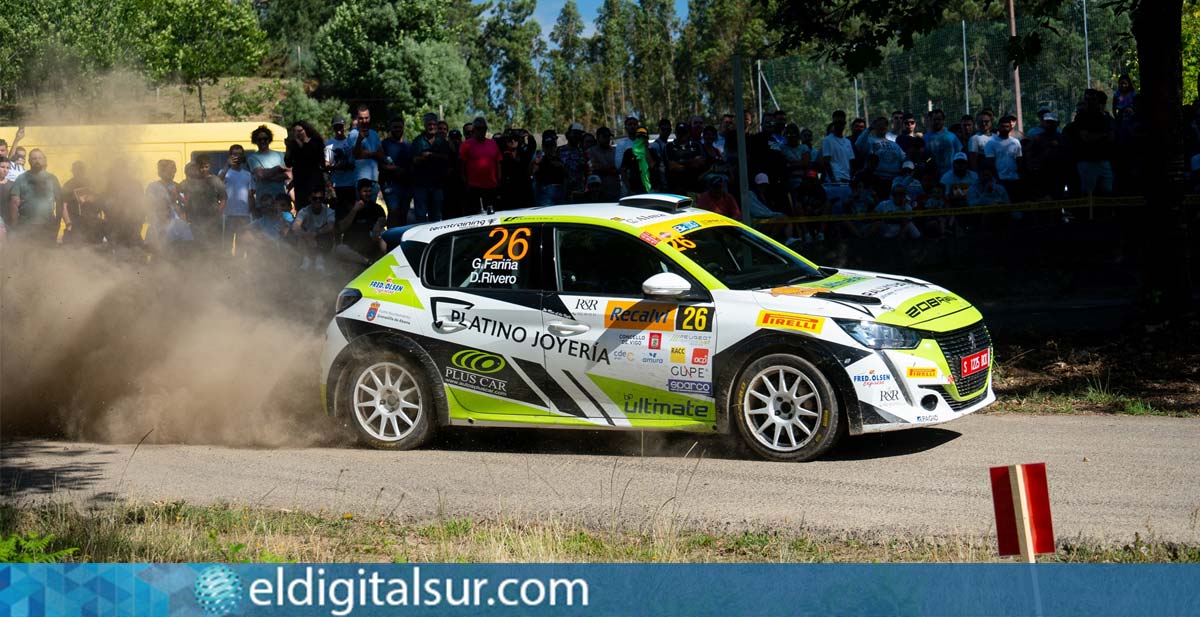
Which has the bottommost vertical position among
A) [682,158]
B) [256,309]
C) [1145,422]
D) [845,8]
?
[1145,422]

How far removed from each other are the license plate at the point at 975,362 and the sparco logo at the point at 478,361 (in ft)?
10.7

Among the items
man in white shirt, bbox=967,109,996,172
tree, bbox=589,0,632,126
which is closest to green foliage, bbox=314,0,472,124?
tree, bbox=589,0,632,126

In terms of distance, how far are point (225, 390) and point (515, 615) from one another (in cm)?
647

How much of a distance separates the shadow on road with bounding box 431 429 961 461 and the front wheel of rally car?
0.23m

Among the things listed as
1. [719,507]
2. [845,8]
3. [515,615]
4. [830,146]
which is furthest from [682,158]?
[515,615]

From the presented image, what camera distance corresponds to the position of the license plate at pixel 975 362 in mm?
8922

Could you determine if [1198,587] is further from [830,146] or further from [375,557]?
[830,146]

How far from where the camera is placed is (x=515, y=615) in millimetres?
5387

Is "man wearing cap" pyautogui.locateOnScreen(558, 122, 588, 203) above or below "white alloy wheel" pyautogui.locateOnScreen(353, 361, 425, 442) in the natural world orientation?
above

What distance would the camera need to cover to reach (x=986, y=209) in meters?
16.4

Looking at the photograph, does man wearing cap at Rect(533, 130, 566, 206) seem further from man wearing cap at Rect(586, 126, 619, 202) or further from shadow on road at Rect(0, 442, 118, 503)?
shadow on road at Rect(0, 442, 118, 503)

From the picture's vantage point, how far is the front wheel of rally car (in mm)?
8656

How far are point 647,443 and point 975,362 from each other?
247 cm

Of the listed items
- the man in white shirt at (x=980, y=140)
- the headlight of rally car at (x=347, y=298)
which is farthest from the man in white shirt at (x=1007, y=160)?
the headlight of rally car at (x=347, y=298)
